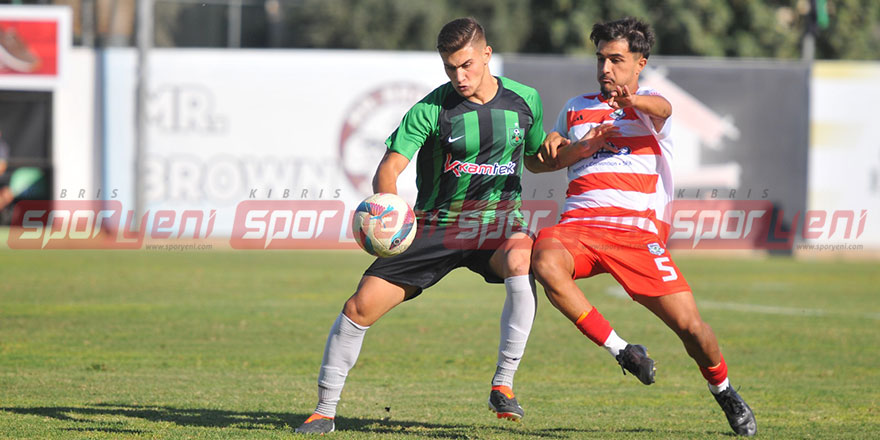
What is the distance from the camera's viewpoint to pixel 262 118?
72.6ft

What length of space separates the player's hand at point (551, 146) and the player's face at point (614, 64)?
365 mm

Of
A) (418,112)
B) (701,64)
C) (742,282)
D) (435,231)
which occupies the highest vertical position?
(418,112)

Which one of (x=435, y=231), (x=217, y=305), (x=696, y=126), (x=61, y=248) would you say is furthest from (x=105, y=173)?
(x=435, y=231)

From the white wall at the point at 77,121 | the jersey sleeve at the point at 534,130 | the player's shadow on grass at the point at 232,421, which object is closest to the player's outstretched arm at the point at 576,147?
the jersey sleeve at the point at 534,130

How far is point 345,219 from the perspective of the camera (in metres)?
22.0

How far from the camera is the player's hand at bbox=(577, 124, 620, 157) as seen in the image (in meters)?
6.15

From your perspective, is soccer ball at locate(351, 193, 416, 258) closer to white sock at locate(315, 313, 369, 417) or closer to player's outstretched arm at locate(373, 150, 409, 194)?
player's outstretched arm at locate(373, 150, 409, 194)

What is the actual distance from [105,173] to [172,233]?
2.38m

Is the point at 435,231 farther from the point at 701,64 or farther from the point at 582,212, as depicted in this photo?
the point at 701,64

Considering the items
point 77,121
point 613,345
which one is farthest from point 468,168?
point 77,121

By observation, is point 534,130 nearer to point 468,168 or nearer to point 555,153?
point 555,153

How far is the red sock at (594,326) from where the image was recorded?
5887 mm

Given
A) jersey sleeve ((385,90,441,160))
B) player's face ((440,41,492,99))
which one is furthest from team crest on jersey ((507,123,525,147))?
jersey sleeve ((385,90,441,160))

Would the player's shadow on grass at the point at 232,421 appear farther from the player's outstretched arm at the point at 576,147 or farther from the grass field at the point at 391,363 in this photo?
the player's outstretched arm at the point at 576,147
